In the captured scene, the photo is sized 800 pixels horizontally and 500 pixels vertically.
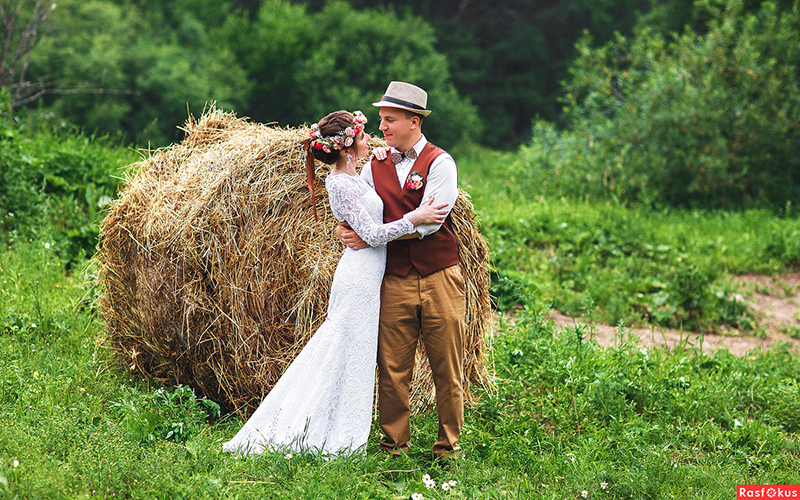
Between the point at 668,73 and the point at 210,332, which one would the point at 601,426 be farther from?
the point at 668,73

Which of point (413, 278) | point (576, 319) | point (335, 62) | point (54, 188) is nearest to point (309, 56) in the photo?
point (335, 62)

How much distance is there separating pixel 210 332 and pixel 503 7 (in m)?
34.7

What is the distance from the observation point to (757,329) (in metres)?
7.49

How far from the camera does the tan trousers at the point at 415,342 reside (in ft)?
12.3

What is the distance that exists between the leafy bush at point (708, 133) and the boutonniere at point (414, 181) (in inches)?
357

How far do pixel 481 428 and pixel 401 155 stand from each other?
2.05 m

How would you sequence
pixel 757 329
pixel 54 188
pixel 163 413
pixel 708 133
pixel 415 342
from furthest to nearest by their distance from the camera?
pixel 708 133
pixel 54 188
pixel 757 329
pixel 163 413
pixel 415 342

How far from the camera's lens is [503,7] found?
35562mm

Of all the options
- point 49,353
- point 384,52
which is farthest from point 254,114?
point 49,353

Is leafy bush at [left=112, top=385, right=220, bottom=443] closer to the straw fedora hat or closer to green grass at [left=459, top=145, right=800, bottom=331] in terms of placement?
the straw fedora hat

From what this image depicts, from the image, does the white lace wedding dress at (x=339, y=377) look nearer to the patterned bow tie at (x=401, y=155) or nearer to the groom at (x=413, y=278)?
the groom at (x=413, y=278)

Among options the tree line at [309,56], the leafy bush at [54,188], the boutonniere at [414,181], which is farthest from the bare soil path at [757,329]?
the tree line at [309,56]

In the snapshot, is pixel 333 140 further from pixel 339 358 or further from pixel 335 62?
pixel 335 62

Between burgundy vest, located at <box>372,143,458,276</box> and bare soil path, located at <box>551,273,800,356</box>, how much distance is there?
2.70 meters
